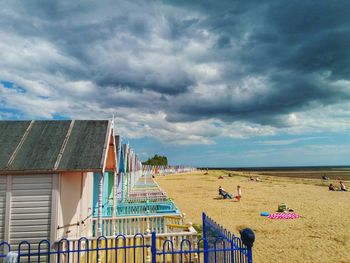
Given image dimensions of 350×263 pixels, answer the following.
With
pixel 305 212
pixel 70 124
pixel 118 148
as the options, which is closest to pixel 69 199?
pixel 70 124

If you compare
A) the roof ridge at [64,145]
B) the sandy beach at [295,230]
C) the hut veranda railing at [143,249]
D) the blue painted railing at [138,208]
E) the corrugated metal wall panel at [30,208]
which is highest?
the roof ridge at [64,145]

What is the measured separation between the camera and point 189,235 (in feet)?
22.3

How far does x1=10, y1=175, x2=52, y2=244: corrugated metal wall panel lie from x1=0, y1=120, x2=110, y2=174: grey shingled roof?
0.32 metres

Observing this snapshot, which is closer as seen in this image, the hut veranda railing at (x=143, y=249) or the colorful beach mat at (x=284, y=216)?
the hut veranda railing at (x=143, y=249)

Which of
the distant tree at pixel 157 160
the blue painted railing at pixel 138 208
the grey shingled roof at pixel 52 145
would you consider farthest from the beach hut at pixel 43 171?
the distant tree at pixel 157 160

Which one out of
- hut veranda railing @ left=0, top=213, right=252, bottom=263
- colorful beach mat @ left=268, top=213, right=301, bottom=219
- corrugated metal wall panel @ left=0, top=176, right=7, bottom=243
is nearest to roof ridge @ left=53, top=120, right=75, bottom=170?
corrugated metal wall panel @ left=0, top=176, right=7, bottom=243

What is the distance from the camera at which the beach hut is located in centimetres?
583

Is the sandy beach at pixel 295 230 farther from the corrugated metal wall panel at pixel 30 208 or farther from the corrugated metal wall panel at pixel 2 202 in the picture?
the corrugated metal wall panel at pixel 2 202

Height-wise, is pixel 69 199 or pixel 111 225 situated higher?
pixel 69 199

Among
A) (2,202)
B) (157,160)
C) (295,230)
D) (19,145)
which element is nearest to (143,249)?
(2,202)

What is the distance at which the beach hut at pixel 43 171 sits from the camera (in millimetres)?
5828

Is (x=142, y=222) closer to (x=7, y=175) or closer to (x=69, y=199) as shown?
(x=69, y=199)

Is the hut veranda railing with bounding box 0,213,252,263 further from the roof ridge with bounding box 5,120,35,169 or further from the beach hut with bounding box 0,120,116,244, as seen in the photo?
the roof ridge with bounding box 5,120,35,169

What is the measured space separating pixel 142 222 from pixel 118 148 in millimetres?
5091
